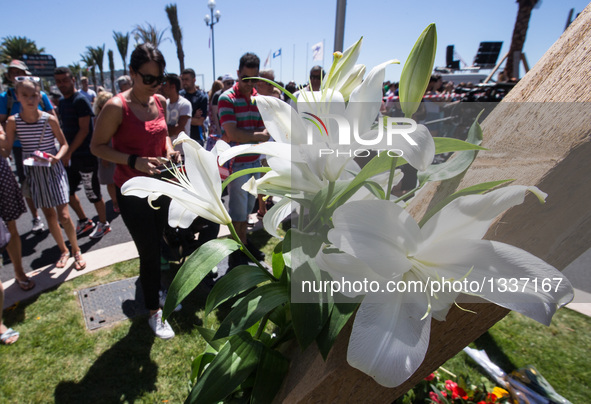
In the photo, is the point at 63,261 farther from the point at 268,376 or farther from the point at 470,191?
the point at 470,191

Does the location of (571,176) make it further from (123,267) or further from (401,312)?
(123,267)

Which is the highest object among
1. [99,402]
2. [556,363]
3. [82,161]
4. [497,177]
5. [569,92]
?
[569,92]

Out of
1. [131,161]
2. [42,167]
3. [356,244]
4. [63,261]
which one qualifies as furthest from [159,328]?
[356,244]

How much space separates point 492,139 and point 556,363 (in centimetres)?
260

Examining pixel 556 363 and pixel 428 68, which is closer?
pixel 428 68

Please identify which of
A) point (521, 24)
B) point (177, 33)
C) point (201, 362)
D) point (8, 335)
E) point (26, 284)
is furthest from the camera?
point (177, 33)

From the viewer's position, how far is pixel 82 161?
180 inches

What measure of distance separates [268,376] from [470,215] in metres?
0.44

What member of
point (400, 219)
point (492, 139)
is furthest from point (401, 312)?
point (492, 139)

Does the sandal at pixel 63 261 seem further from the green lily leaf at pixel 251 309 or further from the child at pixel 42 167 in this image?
the green lily leaf at pixel 251 309

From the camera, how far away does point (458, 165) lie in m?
0.56

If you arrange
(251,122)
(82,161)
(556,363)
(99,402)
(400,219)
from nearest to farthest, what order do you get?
(400,219) < (99,402) < (556,363) < (251,122) < (82,161)

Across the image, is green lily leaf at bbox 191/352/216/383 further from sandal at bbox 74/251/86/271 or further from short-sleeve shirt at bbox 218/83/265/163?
sandal at bbox 74/251/86/271

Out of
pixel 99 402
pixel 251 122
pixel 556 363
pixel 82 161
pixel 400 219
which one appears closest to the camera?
pixel 400 219
